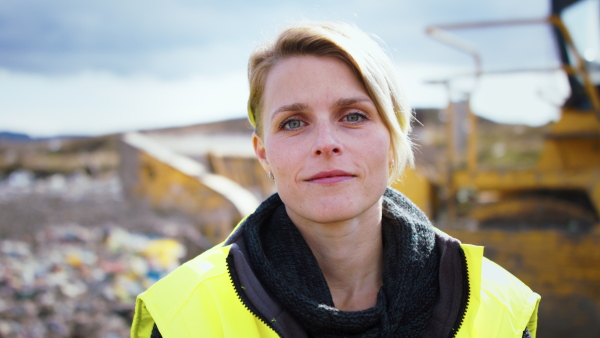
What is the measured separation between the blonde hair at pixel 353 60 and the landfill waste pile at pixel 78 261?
3.09 meters

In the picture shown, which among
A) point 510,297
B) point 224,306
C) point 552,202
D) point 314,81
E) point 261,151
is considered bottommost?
point 552,202

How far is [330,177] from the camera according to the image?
1.43 m

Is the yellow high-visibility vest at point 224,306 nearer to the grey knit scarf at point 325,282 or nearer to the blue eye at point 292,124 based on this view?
the grey knit scarf at point 325,282

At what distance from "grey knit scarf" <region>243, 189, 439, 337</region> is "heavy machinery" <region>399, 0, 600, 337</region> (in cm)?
311

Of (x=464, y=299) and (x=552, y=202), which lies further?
(x=552, y=202)

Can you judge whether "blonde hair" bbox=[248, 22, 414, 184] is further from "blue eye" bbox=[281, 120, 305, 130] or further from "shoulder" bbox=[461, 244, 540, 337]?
"shoulder" bbox=[461, 244, 540, 337]

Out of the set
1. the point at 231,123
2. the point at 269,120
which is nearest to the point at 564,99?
the point at 269,120

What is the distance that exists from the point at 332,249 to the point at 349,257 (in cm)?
6

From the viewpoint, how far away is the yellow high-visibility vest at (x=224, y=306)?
1.26m

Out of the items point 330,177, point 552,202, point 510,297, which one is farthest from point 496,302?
point 552,202

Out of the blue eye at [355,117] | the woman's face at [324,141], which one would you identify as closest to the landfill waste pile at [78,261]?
the woman's face at [324,141]

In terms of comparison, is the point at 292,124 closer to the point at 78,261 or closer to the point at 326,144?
the point at 326,144

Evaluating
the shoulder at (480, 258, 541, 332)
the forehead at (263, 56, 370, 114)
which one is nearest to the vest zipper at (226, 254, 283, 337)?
the forehead at (263, 56, 370, 114)

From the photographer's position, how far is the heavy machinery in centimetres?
418
